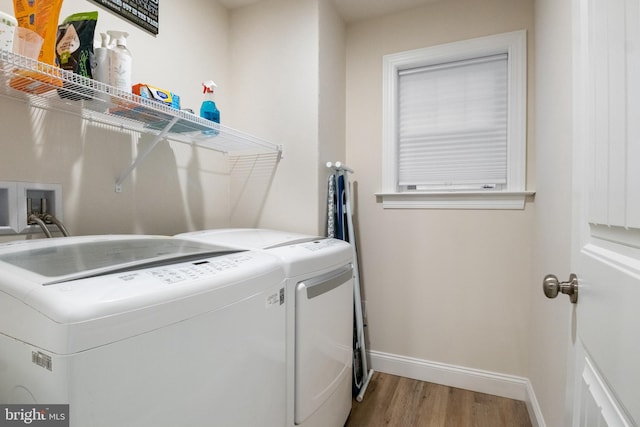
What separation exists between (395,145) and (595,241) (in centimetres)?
160

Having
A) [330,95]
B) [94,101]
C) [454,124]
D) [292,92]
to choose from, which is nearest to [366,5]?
[330,95]

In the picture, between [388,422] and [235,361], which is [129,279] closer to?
[235,361]

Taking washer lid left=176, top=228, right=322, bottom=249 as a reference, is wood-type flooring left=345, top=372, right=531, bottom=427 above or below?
below

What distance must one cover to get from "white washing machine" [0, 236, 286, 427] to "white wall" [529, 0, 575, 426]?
951 mm

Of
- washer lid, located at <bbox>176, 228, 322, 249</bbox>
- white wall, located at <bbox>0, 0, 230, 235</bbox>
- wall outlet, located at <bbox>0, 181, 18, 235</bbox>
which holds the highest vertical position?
white wall, located at <bbox>0, 0, 230, 235</bbox>

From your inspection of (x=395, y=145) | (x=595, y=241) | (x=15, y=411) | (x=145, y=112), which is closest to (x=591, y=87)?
(x=595, y=241)

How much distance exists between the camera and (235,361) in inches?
31.8

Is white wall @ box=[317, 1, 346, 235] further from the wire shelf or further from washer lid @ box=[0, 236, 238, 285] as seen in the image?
washer lid @ box=[0, 236, 238, 285]

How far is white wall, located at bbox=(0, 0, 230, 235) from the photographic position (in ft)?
3.72

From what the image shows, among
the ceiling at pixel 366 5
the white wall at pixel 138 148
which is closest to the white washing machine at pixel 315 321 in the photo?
the white wall at pixel 138 148

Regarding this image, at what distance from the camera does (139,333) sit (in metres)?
0.59

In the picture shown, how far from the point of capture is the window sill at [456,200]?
1829mm

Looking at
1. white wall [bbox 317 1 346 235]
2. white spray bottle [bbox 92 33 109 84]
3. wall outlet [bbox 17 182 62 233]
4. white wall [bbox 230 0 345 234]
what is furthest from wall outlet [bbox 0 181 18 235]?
white wall [bbox 317 1 346 235]

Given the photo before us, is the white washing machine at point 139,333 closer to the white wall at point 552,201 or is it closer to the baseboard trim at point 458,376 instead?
the white wall at point 552,201
